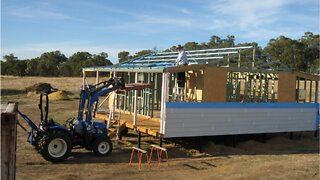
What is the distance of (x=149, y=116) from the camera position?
1711 centimetres

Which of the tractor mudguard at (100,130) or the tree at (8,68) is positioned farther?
the tree at (8,68)

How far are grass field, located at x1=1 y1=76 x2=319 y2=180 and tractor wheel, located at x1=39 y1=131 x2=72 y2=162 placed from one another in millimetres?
211

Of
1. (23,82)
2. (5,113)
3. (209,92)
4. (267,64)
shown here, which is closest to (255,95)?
(267,64)

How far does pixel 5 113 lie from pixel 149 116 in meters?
14.2

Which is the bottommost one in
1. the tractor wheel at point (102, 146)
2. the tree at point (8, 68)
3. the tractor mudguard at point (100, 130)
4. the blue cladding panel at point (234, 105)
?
the tractor wheel at point (102, 146)

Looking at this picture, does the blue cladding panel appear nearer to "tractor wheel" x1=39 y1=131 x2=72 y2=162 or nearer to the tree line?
"tractor wheel" x1=39 y1=131 x2=72 y2=162

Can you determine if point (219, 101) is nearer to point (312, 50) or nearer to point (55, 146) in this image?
point (55, 146)

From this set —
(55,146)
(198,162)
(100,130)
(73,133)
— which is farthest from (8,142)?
(198,162)

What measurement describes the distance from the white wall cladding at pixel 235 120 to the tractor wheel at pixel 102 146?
6.57ft

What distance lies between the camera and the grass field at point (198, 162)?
10766 mm

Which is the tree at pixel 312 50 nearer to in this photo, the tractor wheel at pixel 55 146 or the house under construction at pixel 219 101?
the house under construction at pixel 219 101

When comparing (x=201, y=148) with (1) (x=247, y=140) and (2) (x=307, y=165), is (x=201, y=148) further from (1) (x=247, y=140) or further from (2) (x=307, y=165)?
(2) (x=307, y=165)

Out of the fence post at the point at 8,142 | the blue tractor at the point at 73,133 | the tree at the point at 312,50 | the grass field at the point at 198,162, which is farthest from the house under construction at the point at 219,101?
the tree at the point at 312,50

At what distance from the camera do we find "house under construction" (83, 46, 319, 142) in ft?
45.6
